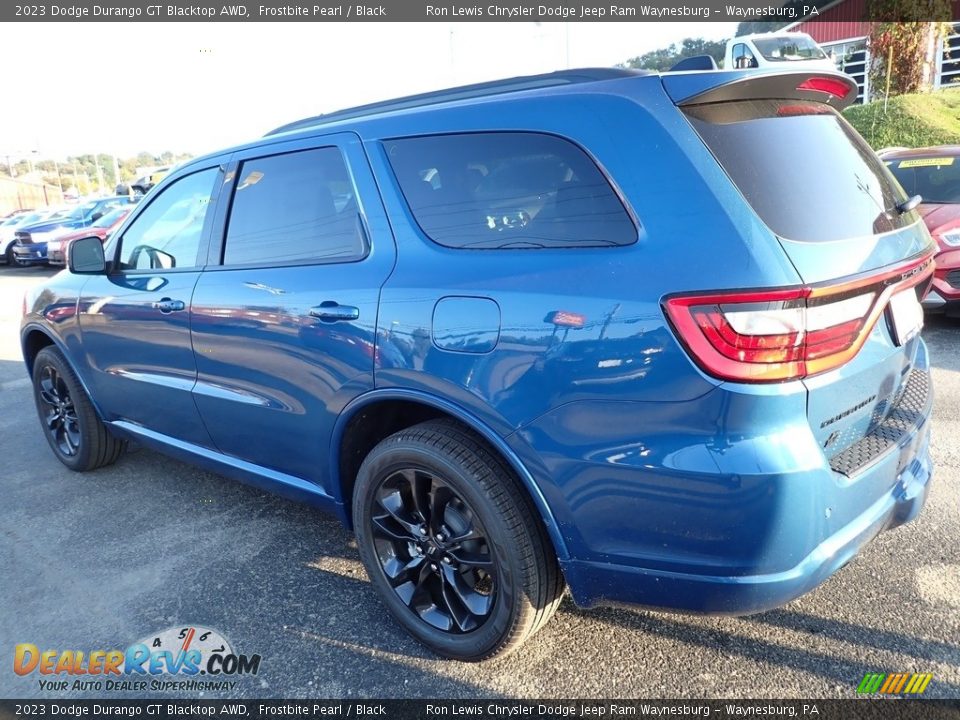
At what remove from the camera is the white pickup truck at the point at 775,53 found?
2.20m

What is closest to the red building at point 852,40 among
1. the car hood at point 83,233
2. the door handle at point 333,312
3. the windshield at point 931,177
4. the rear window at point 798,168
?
the windshield at point 931,177

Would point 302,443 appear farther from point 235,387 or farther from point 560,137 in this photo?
point 560,137

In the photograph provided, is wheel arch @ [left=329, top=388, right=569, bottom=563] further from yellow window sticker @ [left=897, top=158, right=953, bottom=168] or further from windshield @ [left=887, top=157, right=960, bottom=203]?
yellow window sticker @ [left=897, top=158, right=953, bottom=168]

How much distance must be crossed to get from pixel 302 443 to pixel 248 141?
1425mm

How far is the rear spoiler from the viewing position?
1961mm

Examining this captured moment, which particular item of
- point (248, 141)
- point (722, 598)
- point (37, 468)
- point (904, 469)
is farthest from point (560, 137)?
point (37, 468)

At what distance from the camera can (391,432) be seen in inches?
106

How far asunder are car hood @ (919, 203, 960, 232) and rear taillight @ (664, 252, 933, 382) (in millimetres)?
5608

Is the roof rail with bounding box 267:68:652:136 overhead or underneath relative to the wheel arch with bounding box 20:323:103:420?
overhead

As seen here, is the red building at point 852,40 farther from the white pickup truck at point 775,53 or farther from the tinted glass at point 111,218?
the white pickup truck at point 775,53

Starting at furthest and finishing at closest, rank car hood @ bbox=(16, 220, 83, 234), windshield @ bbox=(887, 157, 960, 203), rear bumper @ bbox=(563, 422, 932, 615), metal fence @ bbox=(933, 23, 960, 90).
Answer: metal fence @ bbox=(933, 23, 960, 90), car hood @ bbox=(16, 220, 83, 234), windshield @ bbox=(887, 157, 960, 203), rear bumper @ bbox=(563, 422, 932, 615)

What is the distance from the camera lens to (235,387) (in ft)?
9.89

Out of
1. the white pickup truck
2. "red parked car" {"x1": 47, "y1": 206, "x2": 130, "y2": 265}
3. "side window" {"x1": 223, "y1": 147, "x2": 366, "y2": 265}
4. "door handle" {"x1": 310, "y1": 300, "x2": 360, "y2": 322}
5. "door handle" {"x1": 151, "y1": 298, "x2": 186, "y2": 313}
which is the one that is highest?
the white pickup truck

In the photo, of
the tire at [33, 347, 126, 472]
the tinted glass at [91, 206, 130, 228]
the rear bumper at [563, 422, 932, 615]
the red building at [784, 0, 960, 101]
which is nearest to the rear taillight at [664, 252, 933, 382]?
the rear bumper at [563, 422, 932, 615]
